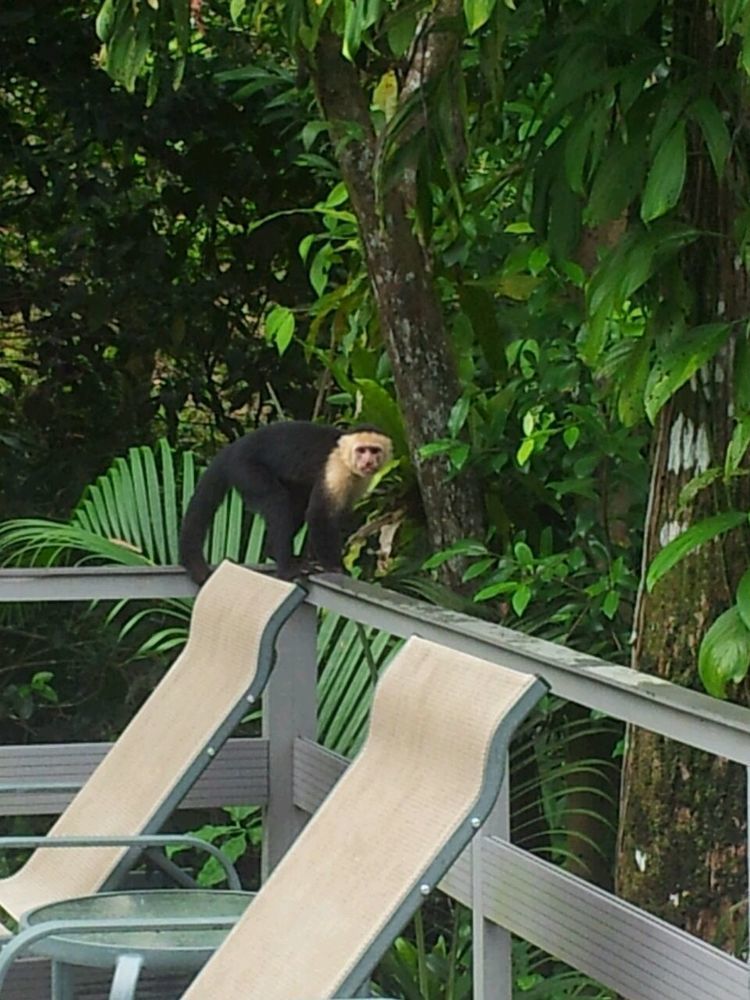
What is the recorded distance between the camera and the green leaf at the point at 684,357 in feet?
7.70

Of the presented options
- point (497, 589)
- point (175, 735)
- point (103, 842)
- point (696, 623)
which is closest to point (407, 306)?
point (497, 589)

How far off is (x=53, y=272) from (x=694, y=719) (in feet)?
16.6

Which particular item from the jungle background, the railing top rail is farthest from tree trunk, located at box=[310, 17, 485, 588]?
the railing top rail

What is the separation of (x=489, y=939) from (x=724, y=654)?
484 mm

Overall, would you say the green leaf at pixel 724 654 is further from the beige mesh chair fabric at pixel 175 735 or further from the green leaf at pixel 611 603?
the green leaf at pixel 611 603

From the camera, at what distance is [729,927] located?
2750 mm

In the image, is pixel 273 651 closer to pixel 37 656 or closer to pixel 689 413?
pixel 689 413

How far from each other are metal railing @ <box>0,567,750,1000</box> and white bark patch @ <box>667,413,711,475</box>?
0.45m

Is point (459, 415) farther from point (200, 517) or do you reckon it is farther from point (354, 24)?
point (354, 24)

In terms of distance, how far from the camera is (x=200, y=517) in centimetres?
431

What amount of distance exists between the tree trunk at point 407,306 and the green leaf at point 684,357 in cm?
175

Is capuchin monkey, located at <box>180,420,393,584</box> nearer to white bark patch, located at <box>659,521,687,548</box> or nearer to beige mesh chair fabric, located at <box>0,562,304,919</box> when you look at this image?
beige mesh chair fabric, located at <box>0,562,304,919</box>

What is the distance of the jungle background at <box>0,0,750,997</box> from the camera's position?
263cm

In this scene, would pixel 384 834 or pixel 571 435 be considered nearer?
pixel 384 834
